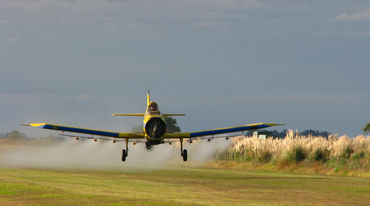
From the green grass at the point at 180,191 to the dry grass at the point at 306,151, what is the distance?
7766 millimetres

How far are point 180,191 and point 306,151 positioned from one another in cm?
2032

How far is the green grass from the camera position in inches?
923

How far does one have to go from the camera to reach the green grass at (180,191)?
23.4 metres

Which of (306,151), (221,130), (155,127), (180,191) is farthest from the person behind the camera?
(306,151)

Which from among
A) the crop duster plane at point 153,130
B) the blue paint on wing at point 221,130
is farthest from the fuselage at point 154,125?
the blue paint on wing at point 221,130

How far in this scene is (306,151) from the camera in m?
45.5

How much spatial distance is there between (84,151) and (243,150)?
66.4ft

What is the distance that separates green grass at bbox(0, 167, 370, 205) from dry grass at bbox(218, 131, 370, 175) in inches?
306

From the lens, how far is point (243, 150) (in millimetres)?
51219

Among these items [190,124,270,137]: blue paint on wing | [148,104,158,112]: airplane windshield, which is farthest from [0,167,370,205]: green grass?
[190,124,270,137]: blue paint on wing

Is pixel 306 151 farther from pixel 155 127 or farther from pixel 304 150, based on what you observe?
pixel 155 127

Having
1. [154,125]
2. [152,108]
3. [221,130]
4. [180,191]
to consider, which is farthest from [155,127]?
[180,191]

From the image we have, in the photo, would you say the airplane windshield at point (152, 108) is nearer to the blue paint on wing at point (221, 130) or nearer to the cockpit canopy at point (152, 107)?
the cockpit canopy at point (152, 107)

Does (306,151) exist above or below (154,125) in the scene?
below
